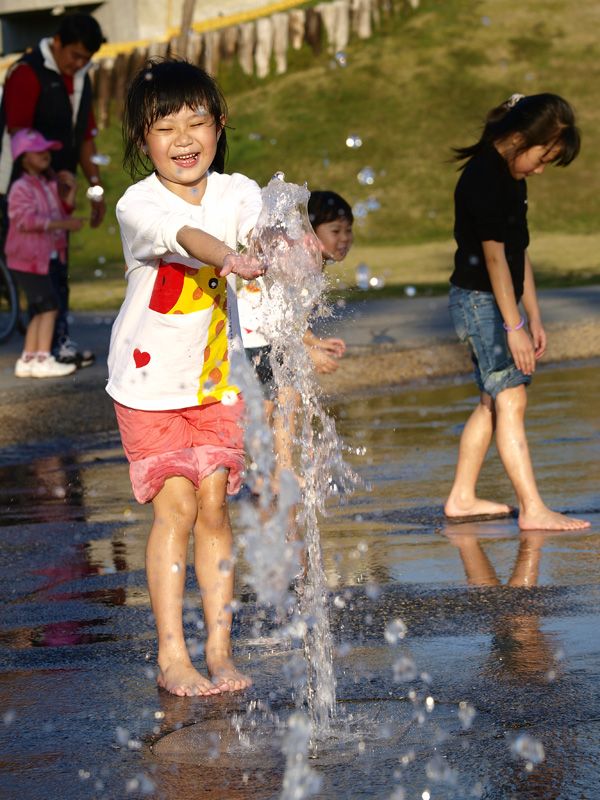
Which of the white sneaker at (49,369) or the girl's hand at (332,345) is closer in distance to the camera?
the girl's hand at (332,345)

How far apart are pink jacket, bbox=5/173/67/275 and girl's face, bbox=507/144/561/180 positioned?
14.4ft

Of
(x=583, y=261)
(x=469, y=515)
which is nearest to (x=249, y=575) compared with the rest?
(x=469, y=515)

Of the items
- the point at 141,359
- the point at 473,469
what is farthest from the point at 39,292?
the point at 141,359

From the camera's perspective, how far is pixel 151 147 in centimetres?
351

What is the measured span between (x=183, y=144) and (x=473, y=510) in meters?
2.24

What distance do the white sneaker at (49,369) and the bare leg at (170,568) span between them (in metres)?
5.16

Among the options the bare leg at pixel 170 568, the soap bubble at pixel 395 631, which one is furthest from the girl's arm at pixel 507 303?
the bare leg at pixel 170 568

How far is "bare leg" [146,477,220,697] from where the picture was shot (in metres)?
3.38

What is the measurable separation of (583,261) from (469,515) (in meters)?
11.9

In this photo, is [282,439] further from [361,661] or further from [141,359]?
[361,661]

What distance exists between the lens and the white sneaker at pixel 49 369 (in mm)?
8555

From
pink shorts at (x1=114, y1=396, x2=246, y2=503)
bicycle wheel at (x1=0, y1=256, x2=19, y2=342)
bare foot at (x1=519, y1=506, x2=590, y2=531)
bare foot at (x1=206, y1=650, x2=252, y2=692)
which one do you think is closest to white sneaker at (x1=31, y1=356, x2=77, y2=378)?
bicycle wheel at (x1=0, y1=256, x2=19, y2=342)

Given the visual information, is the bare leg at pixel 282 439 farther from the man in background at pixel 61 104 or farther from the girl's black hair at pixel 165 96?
the man in background at pixel 61 104

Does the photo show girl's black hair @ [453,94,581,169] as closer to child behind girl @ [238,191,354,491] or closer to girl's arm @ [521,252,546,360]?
girl's arm @ [521,252,546,360]
